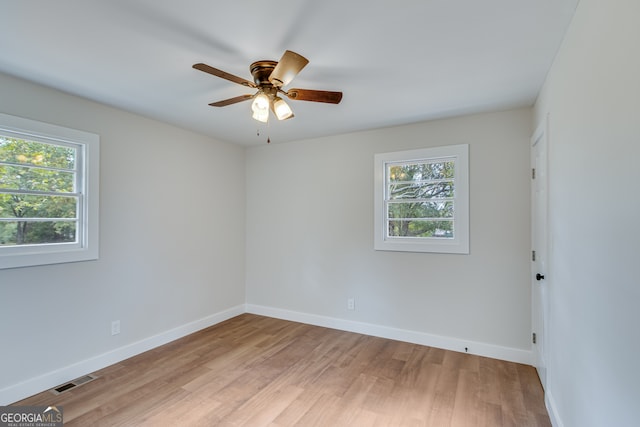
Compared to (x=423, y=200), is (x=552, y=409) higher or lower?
lower

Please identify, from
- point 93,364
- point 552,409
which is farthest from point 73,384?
point 552,409

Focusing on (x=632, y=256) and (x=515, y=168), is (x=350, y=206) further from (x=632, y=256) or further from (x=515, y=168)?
(x=632, y=256)

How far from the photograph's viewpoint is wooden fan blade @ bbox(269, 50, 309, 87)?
1630 millimetres

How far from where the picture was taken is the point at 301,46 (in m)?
1.92

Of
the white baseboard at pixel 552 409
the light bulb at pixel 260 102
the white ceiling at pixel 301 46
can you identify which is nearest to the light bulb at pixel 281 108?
the light bulb at pixel 260 102

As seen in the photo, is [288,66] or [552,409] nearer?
[288,66]

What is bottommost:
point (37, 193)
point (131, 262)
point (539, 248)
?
point (131, 262)

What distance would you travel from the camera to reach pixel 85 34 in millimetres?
1820

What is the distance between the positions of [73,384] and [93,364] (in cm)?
24

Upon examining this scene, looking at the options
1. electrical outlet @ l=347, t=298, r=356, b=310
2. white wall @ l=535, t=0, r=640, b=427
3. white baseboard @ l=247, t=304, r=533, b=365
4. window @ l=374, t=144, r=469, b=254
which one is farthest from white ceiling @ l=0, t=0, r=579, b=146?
white baseboard @ l=247, t=304, r=533, b=365

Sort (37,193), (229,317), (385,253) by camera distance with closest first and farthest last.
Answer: (37,193) < (385,253) < (229,317)

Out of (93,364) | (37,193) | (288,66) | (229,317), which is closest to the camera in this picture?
(288,66)

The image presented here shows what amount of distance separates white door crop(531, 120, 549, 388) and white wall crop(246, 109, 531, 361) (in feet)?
0.41

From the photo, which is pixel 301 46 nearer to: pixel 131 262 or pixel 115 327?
pixel 131 262
